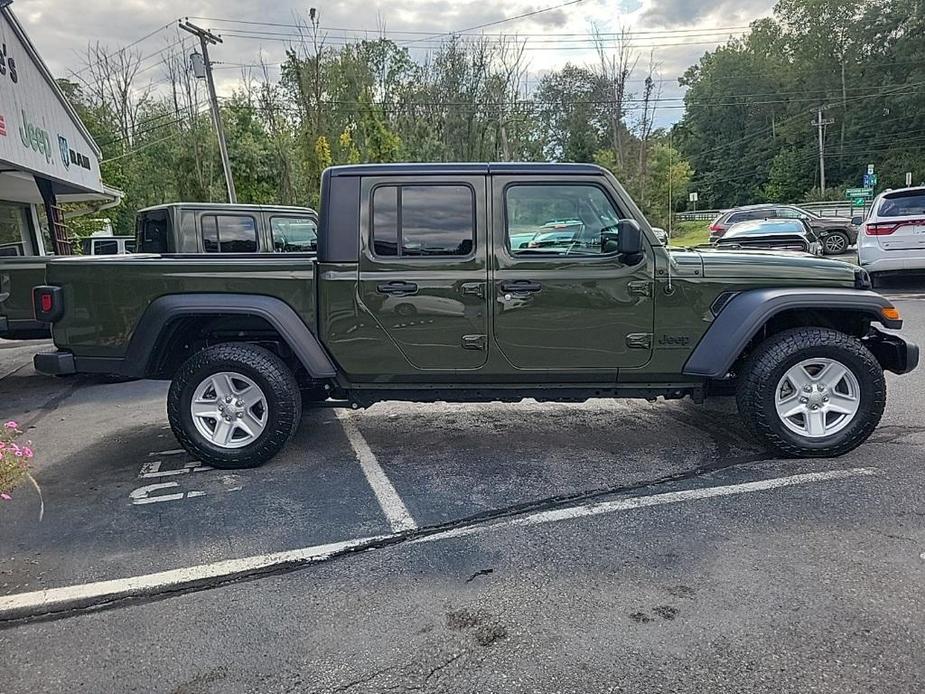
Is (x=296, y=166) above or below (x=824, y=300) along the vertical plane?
above

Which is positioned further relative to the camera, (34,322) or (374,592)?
(34,322)

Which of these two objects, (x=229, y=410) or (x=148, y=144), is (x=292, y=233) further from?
(x=148, y=144)

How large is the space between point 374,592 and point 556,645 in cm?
83

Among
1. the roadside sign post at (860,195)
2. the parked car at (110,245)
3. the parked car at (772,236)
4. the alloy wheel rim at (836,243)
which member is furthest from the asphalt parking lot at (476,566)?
the roadside sign post at (860,195)

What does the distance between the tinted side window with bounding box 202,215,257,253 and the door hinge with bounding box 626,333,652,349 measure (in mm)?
6197

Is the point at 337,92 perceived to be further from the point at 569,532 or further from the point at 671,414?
the point at 569,532

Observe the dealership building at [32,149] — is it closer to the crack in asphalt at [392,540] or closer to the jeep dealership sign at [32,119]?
the jeep dealership sign at [32,119]

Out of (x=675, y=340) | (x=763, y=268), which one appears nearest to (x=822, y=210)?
(x=763, y=268)

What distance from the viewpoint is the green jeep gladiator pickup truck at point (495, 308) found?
13.3ft

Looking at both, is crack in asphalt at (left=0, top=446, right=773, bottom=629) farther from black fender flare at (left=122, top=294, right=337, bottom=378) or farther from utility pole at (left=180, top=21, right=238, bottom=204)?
utility pole at (left=180, top=21, right=238, bottom=204)

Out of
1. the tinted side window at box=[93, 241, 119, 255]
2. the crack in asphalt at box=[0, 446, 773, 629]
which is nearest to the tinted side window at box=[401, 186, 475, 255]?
the crack in asphalt at box=[0, 446, 773, 629]

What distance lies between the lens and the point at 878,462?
4117mm

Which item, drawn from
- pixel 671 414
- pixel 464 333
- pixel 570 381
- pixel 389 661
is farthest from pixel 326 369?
pixel 671 414

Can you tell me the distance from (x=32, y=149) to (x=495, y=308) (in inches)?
397
